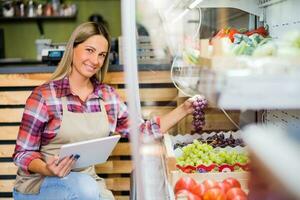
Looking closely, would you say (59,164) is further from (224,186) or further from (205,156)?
(224,186)

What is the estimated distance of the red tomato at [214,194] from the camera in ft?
5.05

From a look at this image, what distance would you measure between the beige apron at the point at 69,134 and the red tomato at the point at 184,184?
761 mm

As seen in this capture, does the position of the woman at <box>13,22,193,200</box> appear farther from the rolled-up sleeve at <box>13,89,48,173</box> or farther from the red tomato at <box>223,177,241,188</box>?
the red tomato at <box>223,177,241,188</box>

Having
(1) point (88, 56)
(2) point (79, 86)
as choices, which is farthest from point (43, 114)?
(1) point (88, 56)

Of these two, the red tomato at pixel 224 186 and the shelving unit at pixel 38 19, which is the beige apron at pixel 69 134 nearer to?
the red tomato at pixel 224 186

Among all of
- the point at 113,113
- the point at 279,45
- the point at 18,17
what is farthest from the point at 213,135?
the point at 18,17

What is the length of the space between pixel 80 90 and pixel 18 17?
14.0 feet

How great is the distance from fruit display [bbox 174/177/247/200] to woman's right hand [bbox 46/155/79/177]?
621mm

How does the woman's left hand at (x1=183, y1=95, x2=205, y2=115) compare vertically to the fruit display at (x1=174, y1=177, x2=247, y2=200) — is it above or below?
above

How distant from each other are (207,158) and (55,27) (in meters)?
5.15

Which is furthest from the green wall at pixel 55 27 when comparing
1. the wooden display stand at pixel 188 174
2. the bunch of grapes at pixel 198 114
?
the wooden display stand at pixel 188 174

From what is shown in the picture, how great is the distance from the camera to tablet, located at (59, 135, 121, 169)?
2009mm

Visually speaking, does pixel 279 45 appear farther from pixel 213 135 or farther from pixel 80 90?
pixel 80 90

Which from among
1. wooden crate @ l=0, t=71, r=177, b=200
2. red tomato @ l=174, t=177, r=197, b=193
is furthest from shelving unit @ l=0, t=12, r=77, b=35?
red tomato @ l=174, t=177, r=197, b=193
